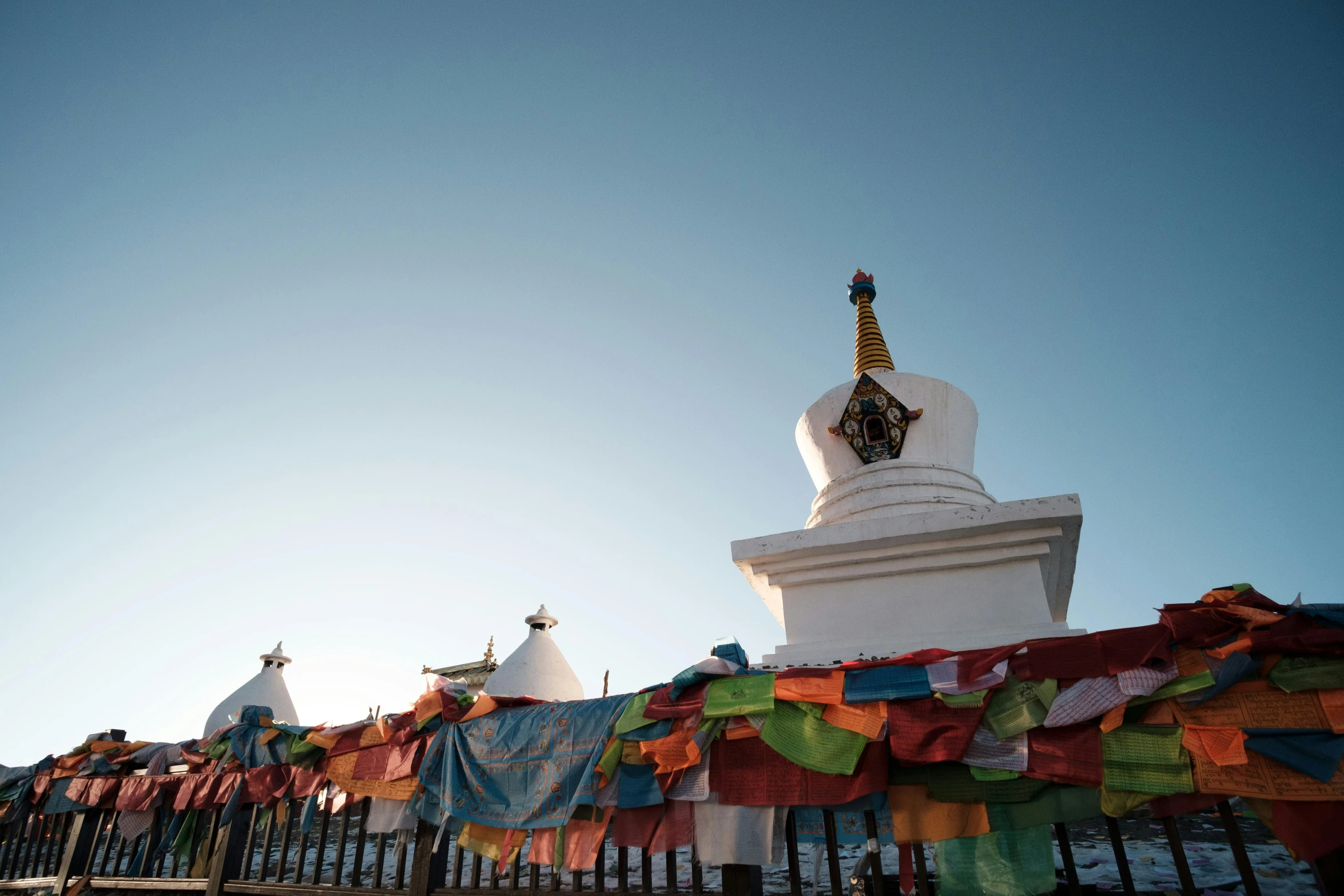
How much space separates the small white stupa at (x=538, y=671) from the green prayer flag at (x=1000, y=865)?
23.4 ft

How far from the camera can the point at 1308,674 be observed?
Result: 312 cm

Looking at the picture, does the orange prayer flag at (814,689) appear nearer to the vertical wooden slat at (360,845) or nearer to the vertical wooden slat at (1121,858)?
the vertical wooden slat at (1121,858)

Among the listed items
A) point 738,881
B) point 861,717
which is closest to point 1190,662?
point 861,717

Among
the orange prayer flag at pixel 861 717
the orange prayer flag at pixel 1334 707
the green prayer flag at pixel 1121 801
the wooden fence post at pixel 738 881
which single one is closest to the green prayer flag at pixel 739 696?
the orange prayer flag at pixel 861 717

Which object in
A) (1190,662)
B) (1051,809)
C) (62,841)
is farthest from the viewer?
(62,841)

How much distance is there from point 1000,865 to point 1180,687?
52.0 inches

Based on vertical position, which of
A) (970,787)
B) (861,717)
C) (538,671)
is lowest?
(970,787)

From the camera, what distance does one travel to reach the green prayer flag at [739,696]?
412cm


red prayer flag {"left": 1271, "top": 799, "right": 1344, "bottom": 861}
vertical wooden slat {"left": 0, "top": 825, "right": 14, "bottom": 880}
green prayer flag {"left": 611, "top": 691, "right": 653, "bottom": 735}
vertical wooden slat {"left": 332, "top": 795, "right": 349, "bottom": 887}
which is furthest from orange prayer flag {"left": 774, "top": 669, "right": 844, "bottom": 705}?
vertical wooden slat {"left": 0, "top": 825, "right": 14, "bottom": 880}

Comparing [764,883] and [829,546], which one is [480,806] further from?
[829,546]

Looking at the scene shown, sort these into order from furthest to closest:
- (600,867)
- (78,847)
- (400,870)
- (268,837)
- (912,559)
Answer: (78,847) → (912,559) → (268,837) → (400,870) → (600,867)

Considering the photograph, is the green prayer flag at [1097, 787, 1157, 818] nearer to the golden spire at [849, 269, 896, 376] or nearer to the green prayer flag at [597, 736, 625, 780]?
the green prayer flag at [597, 736, 625, 780]

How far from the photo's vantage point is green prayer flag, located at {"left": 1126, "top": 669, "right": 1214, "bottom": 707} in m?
3.30

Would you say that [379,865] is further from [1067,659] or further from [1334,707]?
[1334,707]
